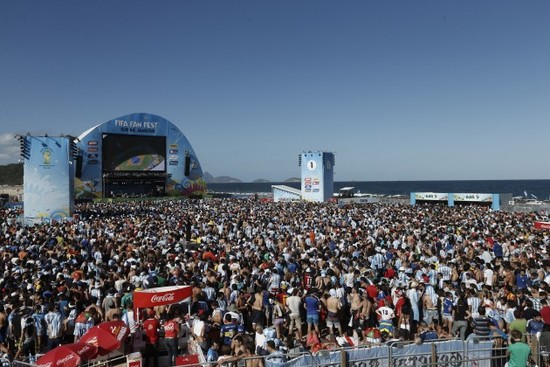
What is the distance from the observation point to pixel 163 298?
338 inches

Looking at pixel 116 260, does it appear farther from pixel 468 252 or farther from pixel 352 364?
pixel 468 252

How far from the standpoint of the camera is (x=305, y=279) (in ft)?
38.5

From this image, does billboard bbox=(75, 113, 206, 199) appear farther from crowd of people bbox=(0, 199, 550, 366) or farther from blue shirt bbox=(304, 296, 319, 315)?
blue shirt bbox=(304, 296, 319, 315)

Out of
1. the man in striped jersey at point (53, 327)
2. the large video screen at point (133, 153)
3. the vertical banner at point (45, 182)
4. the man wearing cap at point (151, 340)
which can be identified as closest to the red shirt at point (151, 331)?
the man wearing cap at point (151, 340)

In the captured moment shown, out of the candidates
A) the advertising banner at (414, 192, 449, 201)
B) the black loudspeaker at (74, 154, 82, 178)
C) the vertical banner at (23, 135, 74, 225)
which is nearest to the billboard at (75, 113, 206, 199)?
the black loudspeaker at (74, 154, 82, 178)

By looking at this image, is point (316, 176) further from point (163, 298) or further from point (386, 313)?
point (163, 298)

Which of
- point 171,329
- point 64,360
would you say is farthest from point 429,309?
point 64,360

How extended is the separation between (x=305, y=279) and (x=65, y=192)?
2388 centimetres

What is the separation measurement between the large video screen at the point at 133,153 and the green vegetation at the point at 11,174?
424 feet

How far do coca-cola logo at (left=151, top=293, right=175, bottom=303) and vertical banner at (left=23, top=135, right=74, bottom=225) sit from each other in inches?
951

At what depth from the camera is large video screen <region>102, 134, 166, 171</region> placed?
51625 mm

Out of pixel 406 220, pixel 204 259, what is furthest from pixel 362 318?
pixel 406 220

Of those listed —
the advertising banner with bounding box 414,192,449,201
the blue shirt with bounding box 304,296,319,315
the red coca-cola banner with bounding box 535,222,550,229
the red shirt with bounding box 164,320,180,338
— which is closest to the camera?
the red shirt with bounding box 164,320,180,338

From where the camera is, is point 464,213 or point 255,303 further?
point 464,213
